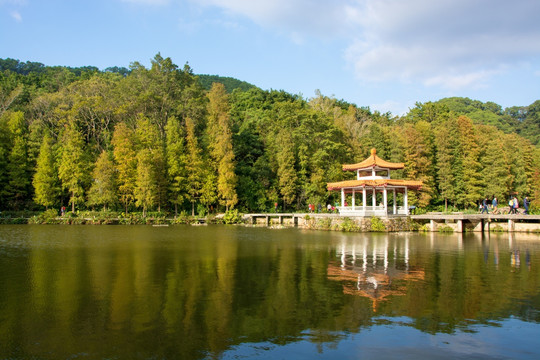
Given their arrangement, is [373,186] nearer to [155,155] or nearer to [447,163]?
[447,163]

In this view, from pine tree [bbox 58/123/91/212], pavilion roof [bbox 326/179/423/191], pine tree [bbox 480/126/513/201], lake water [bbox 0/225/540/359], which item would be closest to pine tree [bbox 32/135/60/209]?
pine tree [bbox 58/123/91/212]

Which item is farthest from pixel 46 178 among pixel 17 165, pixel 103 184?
pixel 103 184

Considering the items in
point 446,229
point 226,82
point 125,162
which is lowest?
point 446,229

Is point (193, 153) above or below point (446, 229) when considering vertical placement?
above

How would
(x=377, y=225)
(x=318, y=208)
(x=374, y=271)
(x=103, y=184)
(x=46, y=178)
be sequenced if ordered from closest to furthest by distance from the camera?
(x=374, y=271) → (x=377, y=225) → (x=103, y=184) → (x=318, y=208) → (x=46, y=178)

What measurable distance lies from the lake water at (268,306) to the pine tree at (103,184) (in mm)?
21692

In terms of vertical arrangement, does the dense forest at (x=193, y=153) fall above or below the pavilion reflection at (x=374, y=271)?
above

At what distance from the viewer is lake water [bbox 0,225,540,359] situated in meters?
6.65

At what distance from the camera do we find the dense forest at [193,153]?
129 feet

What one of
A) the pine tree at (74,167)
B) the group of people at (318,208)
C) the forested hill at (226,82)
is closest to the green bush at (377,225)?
the group of people at (318,208)

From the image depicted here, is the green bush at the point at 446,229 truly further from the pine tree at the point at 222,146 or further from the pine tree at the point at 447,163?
the pine tree at the point at 222,146

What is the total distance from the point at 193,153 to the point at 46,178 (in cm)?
1394

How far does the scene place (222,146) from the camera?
40.1 meters

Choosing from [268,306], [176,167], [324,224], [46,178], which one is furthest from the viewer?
[176,167]
